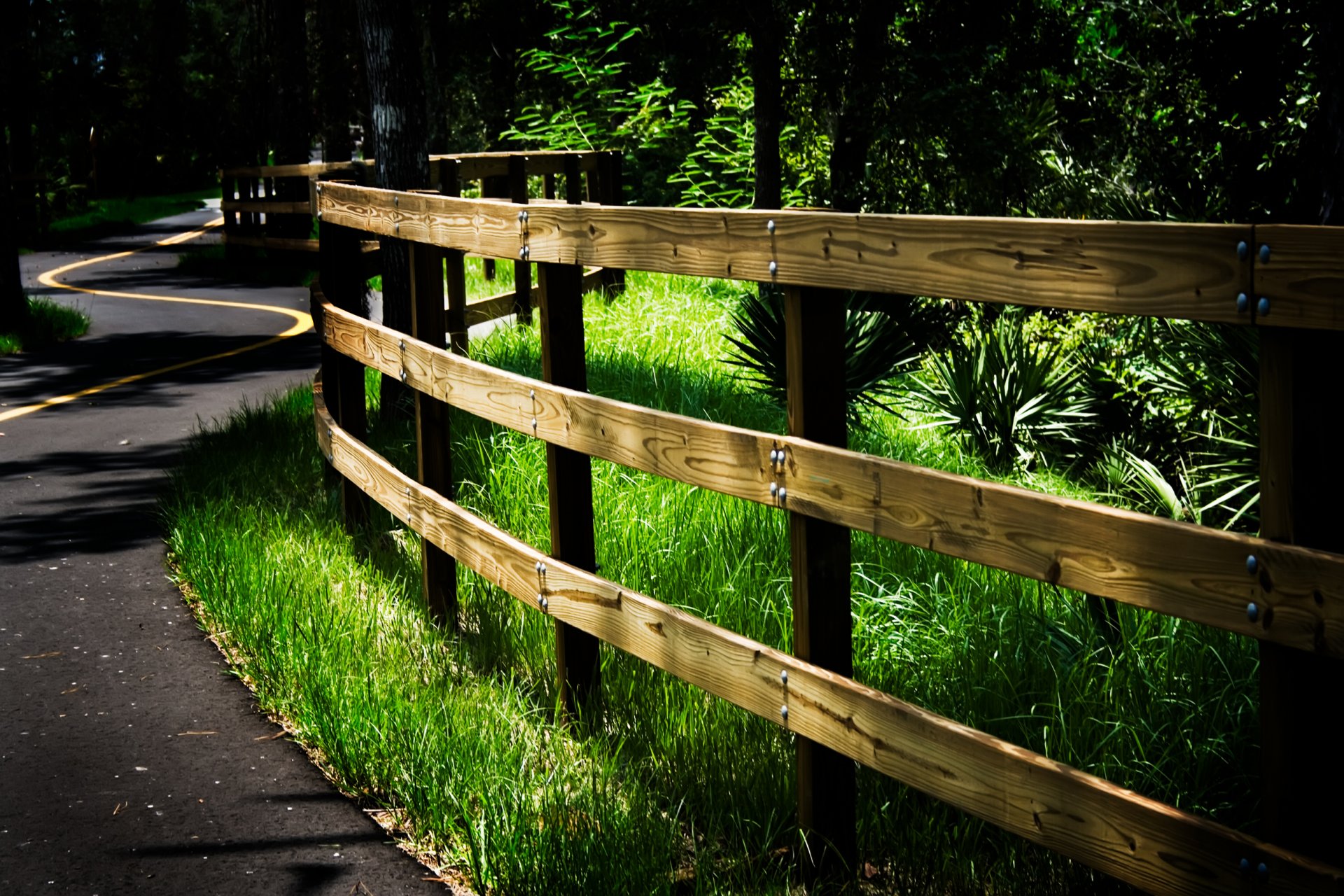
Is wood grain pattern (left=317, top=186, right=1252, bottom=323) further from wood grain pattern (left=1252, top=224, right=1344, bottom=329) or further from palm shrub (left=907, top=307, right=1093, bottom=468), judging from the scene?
palm shrub (left=907, top=307, right=1093, bottom=468)

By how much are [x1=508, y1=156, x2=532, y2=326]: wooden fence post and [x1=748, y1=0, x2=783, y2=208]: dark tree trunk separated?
223 centimetres

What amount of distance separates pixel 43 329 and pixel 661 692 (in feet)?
42.5

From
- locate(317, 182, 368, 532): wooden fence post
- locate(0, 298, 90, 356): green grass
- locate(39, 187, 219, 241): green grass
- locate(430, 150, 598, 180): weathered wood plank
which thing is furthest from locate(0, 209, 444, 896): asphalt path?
locate(39, 187, 219, 241): green grass

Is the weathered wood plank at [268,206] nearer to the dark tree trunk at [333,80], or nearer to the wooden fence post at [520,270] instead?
the dark tree trunk at [333,80]

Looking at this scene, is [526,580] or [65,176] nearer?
[526,580]

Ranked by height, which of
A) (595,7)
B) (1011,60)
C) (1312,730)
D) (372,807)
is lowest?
(372,807)

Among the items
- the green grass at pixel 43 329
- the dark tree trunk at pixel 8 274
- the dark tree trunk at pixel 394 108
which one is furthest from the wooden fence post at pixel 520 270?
the dark tree trunk at pixel 8 274

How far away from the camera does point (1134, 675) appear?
4.44 m

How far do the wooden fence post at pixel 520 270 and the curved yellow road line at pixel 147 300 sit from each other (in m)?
3.12

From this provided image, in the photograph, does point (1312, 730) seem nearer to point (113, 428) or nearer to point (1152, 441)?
point (1152, 441)

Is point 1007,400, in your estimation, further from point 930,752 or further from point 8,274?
A: point 8,274

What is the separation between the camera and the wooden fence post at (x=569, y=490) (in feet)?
14.8

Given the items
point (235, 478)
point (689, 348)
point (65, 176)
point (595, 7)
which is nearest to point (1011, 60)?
point (689, 348)

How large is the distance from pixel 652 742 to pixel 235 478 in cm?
419
